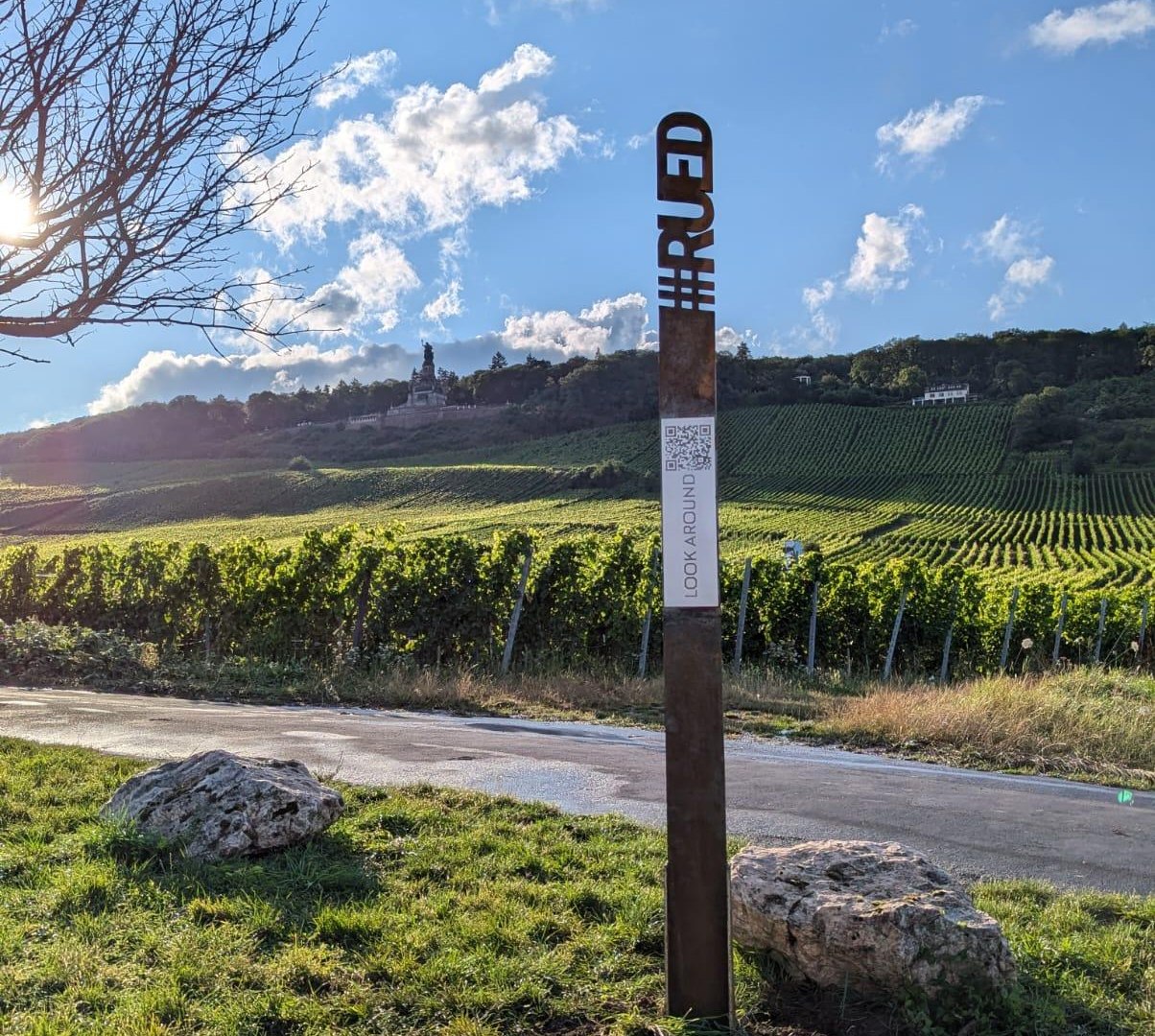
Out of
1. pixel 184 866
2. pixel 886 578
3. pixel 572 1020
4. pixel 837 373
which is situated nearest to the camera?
pixel 572 1020

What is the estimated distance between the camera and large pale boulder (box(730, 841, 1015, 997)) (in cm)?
328

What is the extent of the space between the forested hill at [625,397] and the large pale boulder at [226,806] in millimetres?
108785

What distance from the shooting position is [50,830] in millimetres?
5191

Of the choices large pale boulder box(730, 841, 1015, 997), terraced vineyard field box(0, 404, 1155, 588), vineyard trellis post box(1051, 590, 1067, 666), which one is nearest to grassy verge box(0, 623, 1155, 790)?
large pale boulder box(730, 841, 1015, 997)

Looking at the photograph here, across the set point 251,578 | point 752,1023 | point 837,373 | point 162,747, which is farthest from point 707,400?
point 837,373

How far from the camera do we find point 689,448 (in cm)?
A: 331

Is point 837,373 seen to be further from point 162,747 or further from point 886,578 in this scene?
point 162,747

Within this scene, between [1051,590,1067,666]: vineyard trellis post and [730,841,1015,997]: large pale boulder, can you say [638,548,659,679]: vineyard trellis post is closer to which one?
[1051,590,1067,666]: vineyard trellis post

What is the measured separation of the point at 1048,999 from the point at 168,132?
612 centimetres

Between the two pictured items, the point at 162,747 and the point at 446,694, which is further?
the point at 446,694

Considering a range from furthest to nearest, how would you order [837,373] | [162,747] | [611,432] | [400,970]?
[837,373] < [611,432] < [162,747] < [400,970]

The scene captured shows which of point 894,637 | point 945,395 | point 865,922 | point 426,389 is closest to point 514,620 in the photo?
point 894,637

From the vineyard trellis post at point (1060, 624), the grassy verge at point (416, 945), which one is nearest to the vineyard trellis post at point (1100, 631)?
the vineyard trellis post at point (1060, 624)

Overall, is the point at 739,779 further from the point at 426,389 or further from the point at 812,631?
the point at 426,389
